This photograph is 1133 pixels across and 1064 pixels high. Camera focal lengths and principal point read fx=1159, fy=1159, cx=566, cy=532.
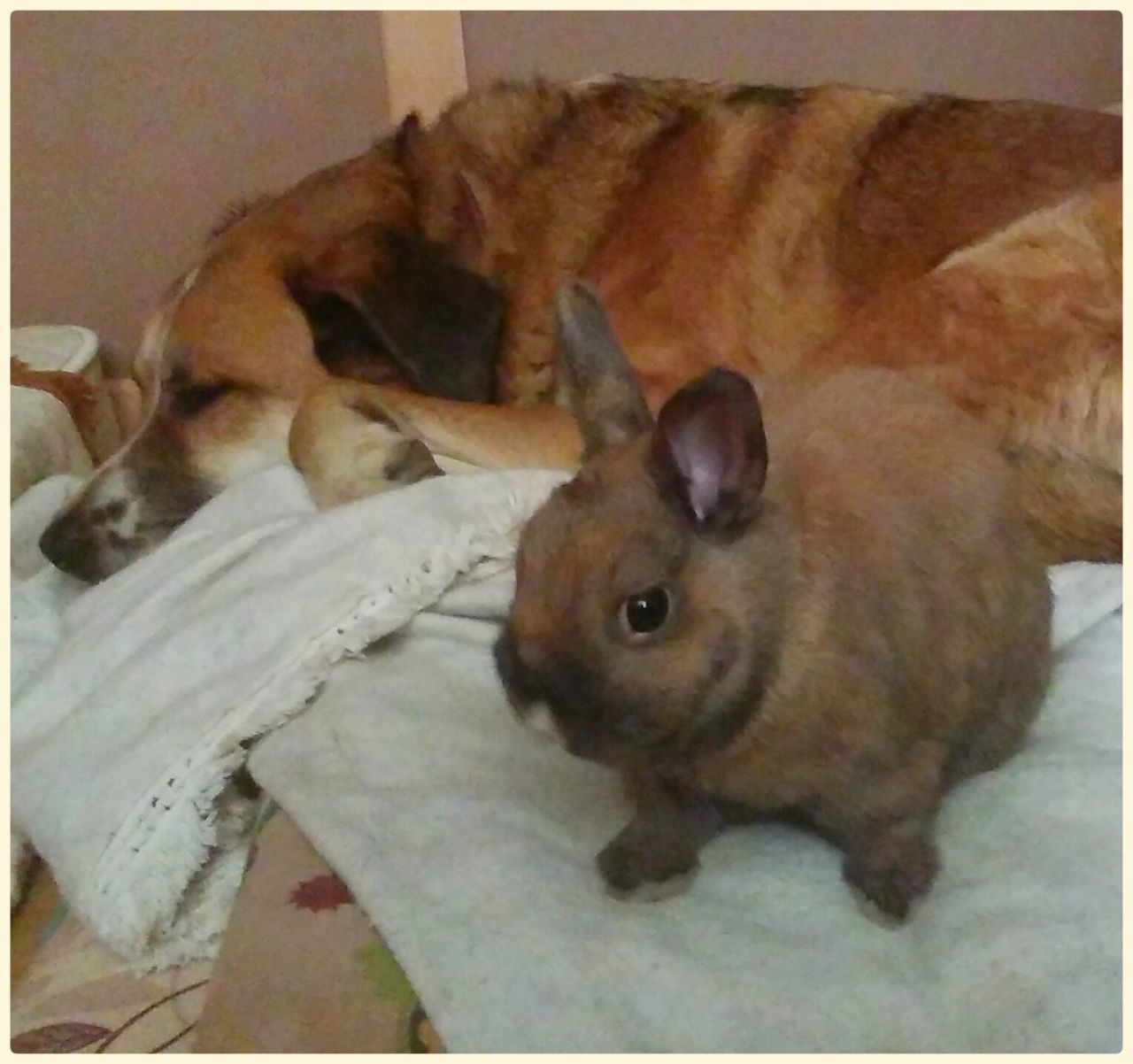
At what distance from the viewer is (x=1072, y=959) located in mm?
837

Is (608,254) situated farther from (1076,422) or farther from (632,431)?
(632,431)

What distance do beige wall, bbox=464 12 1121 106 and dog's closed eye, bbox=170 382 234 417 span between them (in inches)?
38.4

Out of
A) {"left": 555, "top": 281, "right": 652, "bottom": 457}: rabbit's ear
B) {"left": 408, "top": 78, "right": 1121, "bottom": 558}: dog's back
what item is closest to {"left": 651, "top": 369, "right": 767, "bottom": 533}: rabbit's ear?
{"left": 555, "top": 281, "right": 652, "bottom": 457}: rabbit's ear

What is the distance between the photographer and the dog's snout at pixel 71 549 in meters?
1.61

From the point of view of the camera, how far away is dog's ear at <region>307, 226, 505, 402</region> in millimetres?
1637

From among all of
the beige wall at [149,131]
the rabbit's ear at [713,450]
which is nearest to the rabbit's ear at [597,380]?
the rabbit's ear at [713,450]

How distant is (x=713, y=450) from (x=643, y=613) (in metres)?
0.13

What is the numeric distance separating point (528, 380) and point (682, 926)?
98 centimetres

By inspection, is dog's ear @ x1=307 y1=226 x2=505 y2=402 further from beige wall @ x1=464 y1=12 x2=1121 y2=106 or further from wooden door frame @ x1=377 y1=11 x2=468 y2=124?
beige wall @ x1=464 y1=12 x2=1121 y2=106

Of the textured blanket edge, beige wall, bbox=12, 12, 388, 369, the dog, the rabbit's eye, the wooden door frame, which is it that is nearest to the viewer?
the rabbit's eye

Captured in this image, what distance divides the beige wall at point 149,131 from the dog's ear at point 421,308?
1.95 ft

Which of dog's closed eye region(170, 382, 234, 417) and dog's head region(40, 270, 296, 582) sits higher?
dog's closed eye region(170, 382, 234, 417)

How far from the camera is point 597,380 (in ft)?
3.05

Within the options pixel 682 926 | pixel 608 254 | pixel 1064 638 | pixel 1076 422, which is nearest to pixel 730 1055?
pixel 682 926
